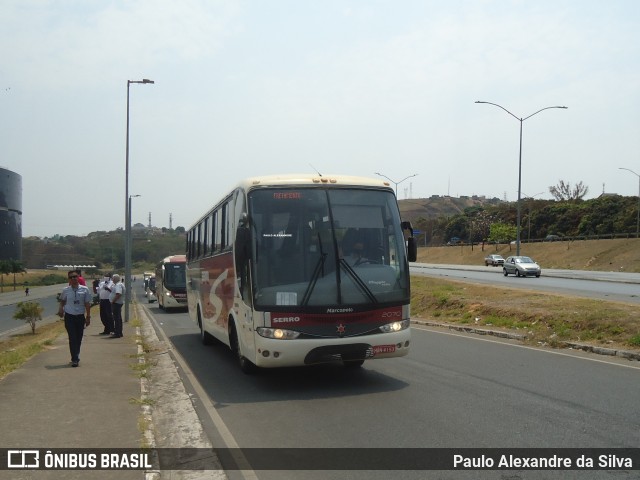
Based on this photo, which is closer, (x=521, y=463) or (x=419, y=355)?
(x=521, y=463)

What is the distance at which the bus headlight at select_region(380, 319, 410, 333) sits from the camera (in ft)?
31.9

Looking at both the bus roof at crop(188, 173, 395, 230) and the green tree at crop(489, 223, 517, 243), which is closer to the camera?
the bus roof at crop(188, 173, 395, 230)

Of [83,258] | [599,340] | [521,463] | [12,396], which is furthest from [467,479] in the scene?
[83,258]

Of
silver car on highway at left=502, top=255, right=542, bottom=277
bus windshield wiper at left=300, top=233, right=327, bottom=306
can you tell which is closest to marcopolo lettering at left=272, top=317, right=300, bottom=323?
bus windshield wiper at left=300, top=233, right=327, bottom=306

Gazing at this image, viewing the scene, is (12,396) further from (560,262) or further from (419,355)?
(560,262)

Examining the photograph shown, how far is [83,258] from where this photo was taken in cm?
15912

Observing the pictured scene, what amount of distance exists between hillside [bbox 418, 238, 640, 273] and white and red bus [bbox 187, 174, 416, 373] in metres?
48.1

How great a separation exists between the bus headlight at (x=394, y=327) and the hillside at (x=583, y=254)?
48.0 meters

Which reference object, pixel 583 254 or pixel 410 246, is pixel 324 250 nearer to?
pixel 410 246

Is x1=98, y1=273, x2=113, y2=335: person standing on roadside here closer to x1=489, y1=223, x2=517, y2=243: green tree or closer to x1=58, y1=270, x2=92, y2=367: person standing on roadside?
x1=58, y1=270, x2=92, y2=367: person standing on roadside

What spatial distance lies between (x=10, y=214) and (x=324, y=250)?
437 feet

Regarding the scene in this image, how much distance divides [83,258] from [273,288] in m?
160

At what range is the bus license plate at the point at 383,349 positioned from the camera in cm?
961

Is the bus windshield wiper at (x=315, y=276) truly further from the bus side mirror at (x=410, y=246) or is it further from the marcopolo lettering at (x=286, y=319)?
the bus side mirror at (x=410, y=246)
